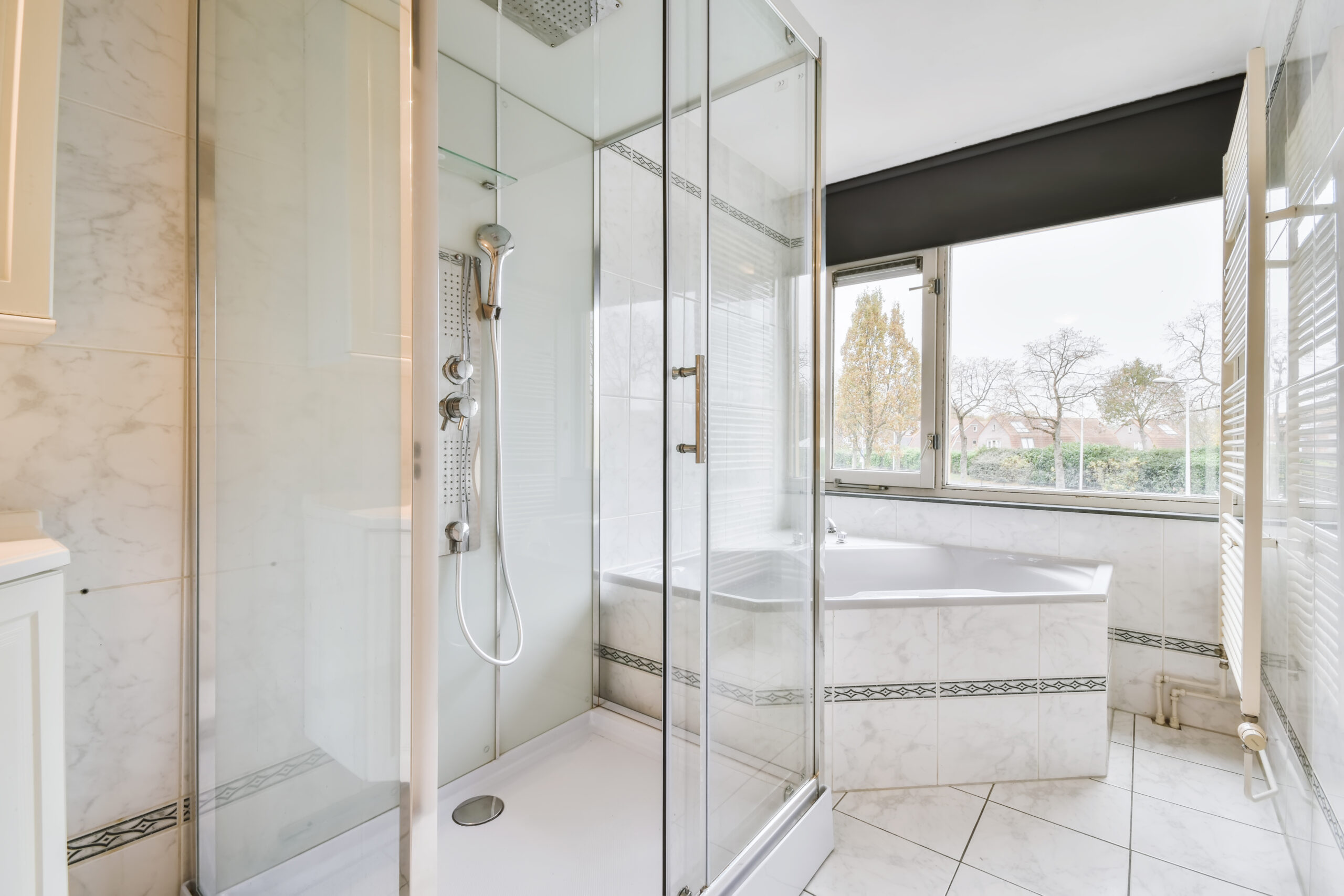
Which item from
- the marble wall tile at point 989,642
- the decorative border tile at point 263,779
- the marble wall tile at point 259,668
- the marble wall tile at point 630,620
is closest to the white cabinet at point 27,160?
the marble wall tile at point 259,668

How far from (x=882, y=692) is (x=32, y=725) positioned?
1935 millimetres

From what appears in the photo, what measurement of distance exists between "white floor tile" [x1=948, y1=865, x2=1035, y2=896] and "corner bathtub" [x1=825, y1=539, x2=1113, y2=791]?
387 millimetres

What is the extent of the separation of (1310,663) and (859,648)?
1.05m

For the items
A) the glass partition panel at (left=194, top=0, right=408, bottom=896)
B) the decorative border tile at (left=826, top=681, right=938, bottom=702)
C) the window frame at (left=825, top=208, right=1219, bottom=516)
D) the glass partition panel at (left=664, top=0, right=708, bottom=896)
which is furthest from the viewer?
the window frame at (left=825, top=208, right=1219, bottom=516)

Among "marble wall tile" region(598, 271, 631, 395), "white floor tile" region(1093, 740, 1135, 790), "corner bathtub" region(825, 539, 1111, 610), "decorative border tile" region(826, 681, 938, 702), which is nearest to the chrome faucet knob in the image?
"marble wall tile" region(598, 271, 631, 395)

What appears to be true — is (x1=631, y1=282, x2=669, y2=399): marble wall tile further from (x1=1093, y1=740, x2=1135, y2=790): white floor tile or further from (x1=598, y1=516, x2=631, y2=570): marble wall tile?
(x1=1093, y1=740, x2=1135, y2=790): white floor tile

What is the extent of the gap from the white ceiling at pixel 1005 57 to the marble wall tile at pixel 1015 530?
5.61ft

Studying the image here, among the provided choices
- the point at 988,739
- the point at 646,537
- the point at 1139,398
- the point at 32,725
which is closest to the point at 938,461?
the point at 1139,398

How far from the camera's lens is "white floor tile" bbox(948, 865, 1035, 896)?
4.99 feet

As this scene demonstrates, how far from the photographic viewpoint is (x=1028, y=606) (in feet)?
6.70

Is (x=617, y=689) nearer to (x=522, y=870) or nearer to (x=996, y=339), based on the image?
(x=522, y=870)

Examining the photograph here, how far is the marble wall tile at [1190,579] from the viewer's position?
7.75 ft

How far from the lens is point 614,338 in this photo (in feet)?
5.98

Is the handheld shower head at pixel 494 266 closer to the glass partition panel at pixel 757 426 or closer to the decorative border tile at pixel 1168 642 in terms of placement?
the glass partition panel at pixel 757 426
